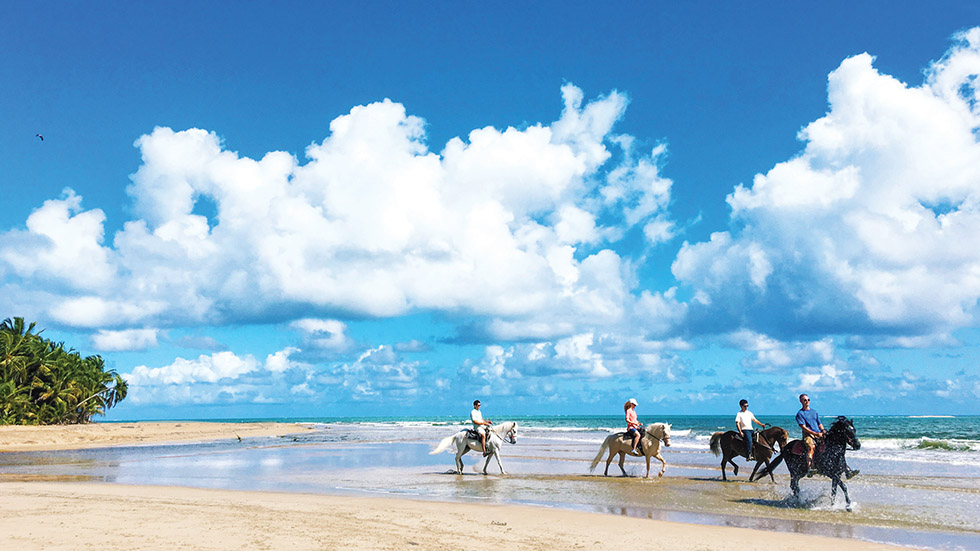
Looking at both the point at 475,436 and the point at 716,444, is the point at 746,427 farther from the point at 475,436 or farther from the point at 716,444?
the point at 475,436

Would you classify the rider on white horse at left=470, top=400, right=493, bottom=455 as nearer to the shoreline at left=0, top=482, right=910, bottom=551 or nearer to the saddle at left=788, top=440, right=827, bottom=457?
the shoreline at left=0, top=482, right=910, bottom=551

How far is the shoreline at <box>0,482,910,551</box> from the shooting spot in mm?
9148

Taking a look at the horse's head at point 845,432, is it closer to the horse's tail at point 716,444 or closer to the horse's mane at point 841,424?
the horse's mane at point 841,424

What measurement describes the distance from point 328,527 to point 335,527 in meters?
0.11

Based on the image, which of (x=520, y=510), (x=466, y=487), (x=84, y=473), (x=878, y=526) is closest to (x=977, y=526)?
(x=878, y=526)

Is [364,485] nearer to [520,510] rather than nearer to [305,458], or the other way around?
[520,510]

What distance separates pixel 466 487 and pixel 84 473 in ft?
45.5

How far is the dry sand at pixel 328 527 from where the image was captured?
912 cm

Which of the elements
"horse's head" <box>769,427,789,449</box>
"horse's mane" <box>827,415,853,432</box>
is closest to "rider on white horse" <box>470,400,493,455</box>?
"horse's head" <box>769,427,789,449</box>

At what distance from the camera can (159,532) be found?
977cm

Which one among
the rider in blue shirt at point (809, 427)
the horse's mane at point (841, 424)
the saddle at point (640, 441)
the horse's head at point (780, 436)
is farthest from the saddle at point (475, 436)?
the horse's mane at point (841, 424)

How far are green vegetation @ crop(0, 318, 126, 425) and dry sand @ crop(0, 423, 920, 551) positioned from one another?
4390 centimetres

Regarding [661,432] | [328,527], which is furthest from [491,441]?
[328,527]

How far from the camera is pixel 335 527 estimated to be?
10.4 m
